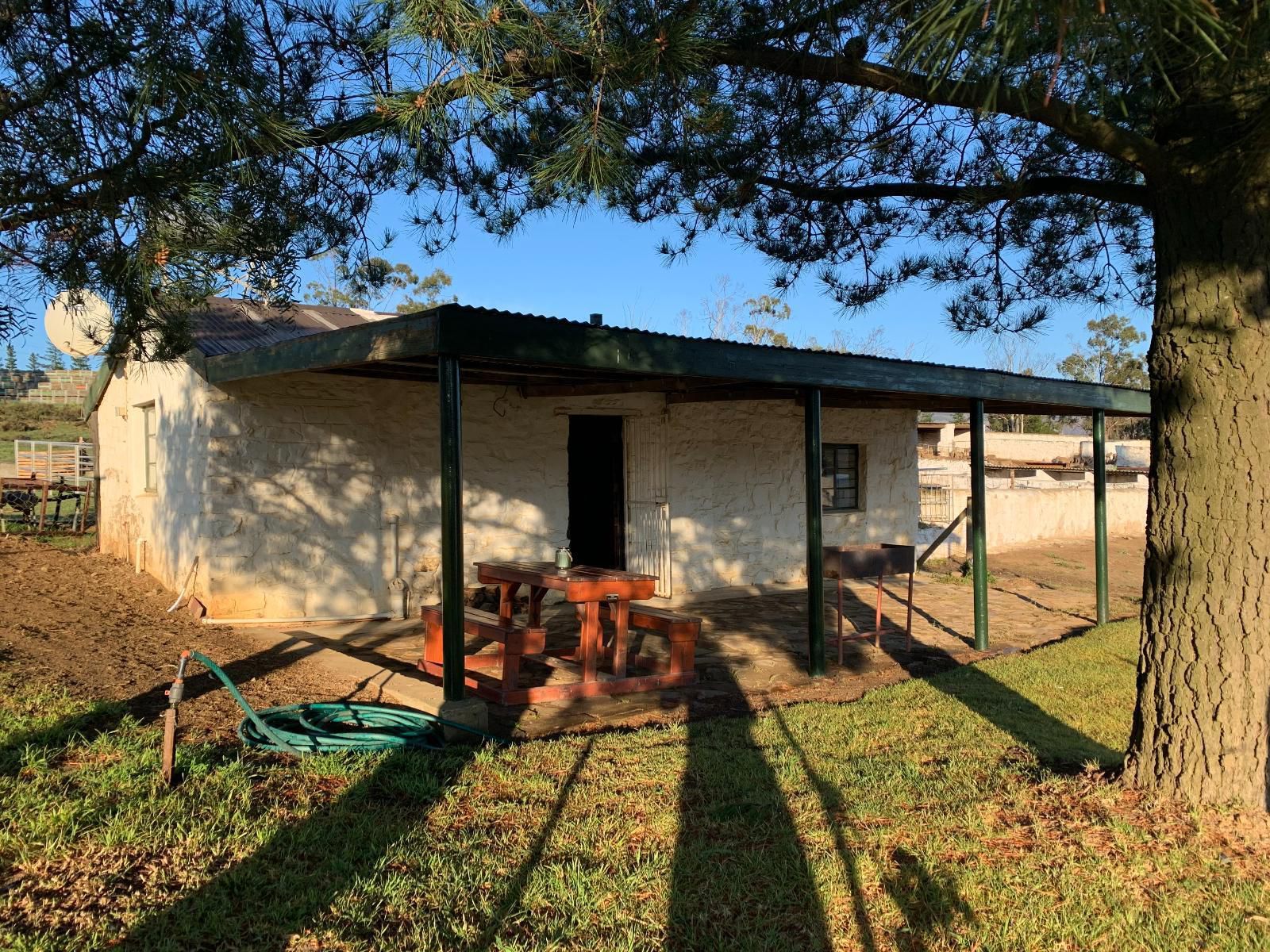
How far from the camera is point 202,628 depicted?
7.38m

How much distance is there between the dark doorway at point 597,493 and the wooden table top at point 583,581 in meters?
3.84

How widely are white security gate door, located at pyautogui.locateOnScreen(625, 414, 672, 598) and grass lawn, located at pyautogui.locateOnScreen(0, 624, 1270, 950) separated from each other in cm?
560

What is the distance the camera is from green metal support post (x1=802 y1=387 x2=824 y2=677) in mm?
6715

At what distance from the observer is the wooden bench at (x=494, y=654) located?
5.65m

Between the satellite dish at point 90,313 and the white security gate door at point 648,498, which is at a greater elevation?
the satellite dish at point 90,313

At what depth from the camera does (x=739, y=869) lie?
10.4 ft

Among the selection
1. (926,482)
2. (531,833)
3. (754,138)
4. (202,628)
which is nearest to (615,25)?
(754,138)

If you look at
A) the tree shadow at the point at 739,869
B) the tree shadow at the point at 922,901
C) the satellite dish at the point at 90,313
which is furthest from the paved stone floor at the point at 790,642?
the satellite dish at the point at 90,313

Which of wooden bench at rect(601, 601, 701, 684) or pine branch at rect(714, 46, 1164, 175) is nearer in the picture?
pine branch at rect(714, 46, 1164, 175)

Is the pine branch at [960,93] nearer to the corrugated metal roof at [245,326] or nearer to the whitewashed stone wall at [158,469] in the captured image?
the corrugated metal roof at [245,326]

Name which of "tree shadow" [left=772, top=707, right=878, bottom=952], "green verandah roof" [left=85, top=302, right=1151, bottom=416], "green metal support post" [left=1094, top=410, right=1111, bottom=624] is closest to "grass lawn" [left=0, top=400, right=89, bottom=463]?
"green verandah roof" [left=85, top=302, right=1151, bottom=416]

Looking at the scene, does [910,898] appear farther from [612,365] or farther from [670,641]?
[670,641]

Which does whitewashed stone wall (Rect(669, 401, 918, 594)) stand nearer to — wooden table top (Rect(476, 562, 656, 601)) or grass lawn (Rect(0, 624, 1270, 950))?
wooden table top (Rect(476, 562, 656, 601))

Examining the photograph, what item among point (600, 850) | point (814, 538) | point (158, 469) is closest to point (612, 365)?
point (814, 538)
